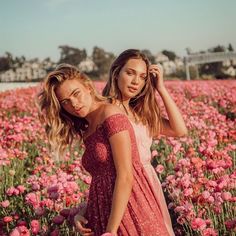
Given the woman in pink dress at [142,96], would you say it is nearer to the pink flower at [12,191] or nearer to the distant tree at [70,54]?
the pink flower at [12,191]

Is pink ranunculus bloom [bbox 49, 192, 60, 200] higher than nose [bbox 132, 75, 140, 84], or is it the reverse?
nose [bbox 132, 75, 140, 84]

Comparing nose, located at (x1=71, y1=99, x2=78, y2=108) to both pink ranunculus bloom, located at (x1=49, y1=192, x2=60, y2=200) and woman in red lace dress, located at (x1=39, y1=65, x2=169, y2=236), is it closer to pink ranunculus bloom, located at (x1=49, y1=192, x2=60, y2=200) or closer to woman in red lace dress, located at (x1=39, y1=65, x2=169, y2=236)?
woman in red lace dress, located at (x1=39, y1=65, x2=169, y2=236)

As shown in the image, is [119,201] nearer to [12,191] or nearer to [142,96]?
[142,96]

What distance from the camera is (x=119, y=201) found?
2.09 m

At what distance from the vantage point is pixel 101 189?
2.26 meters

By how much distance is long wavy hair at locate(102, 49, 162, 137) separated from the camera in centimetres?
273

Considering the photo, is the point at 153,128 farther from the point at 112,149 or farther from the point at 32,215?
the point at 32,215

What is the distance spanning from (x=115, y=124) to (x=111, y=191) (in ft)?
1.05

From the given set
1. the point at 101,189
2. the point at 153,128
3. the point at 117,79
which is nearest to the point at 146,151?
the point at 153,128

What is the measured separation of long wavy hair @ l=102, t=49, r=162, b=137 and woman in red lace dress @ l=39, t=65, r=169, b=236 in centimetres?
35

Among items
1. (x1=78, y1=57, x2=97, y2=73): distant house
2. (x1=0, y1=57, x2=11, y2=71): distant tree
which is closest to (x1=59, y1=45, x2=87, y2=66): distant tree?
(x1=78, y1=57, x2=97, y2=73): distant house

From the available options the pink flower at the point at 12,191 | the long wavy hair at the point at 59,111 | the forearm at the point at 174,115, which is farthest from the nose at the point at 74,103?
the pink flower at the point at 12,191

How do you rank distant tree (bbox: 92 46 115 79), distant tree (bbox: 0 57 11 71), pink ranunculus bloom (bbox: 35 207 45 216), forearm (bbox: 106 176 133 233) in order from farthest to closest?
1. distant tree (bbox: 92 46 115 79)
2. distant tree (bbox: 0 57 11 71)
3. pink ranunculus bloom (bbox: 35 207 45 216)
4. forearm (bbox: 106 176 133 233)

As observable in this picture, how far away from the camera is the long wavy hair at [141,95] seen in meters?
2.73
